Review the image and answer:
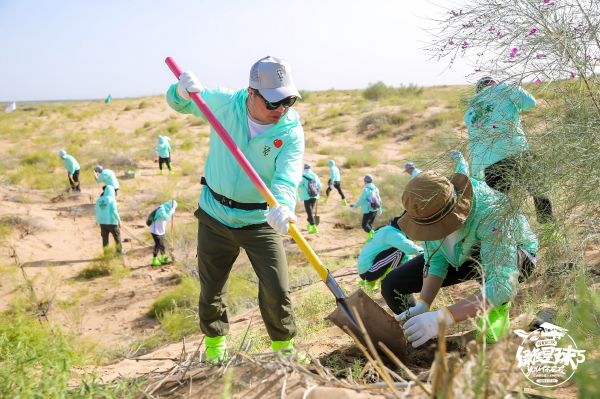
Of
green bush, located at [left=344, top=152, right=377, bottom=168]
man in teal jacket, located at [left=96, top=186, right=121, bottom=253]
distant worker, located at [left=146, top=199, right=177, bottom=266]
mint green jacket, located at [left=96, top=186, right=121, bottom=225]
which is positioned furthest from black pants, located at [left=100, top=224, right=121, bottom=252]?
green bush, located at [left=344, top=152, right=377, bottom=168]

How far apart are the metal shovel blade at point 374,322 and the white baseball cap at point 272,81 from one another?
1202 millimetres

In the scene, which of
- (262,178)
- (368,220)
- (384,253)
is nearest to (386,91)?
(368,220)

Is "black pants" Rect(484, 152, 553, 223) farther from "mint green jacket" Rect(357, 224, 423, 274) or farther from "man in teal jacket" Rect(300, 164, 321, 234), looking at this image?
"man in teal jacket" Rect(300, 164, 321, 234)

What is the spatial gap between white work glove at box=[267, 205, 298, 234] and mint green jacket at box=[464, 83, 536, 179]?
134cm

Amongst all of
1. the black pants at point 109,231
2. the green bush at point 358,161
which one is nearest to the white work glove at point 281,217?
the black pants at point 109,231

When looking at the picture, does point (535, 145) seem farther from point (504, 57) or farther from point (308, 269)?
point (308, 269)

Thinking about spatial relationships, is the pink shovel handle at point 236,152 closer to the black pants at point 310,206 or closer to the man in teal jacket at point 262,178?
the man in teal jacket at point 262,178

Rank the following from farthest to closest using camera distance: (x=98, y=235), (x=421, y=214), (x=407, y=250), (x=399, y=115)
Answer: (x=399, y=115) < (x=98, y=235) < (x=407, y=250) < (x=421, y=214)

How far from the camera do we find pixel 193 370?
8.64ft

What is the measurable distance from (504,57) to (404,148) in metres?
18.0

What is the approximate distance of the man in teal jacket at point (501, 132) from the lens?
3453 mm

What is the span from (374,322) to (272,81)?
4.85 feet

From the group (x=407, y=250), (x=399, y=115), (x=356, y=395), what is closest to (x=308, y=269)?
(x=407, y=250)

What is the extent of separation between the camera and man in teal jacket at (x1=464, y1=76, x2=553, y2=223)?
136 inches
